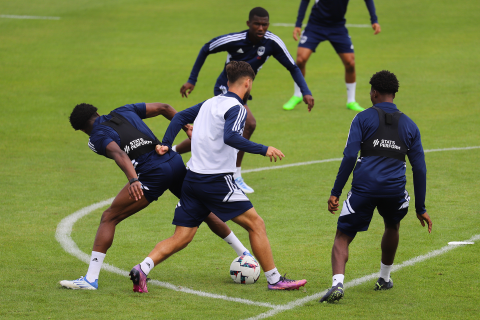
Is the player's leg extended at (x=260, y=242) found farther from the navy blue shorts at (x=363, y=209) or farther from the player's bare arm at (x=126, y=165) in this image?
the player's bare arm at (x=126, y=165)

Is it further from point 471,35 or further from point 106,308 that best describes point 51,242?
point 471,35

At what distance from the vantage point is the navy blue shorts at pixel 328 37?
14.1 metres

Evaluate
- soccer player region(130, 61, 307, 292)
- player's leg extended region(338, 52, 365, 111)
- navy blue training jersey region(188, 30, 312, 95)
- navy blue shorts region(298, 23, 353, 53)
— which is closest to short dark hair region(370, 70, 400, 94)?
soccer player region(130, 61, 307, 292)

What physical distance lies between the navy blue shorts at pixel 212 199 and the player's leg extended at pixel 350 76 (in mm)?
8873

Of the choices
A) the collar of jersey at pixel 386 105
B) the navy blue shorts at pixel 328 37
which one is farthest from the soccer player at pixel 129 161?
the navy blue shorts at pixel 328 37

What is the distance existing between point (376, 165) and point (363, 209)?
0.40 metres

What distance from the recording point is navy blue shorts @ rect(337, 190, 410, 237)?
18.6ft

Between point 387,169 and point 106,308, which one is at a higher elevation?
point 387,169

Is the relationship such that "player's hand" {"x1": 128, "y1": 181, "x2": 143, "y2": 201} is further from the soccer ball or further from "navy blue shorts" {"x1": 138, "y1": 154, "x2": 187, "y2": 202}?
the soccer ball

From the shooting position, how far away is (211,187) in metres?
6.00

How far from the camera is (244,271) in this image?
637 centimetres

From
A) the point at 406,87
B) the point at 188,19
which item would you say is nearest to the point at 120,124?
the point at 406,87

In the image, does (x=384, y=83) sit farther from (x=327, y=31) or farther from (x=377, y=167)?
(x=327, y=31)

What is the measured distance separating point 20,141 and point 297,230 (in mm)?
7553
